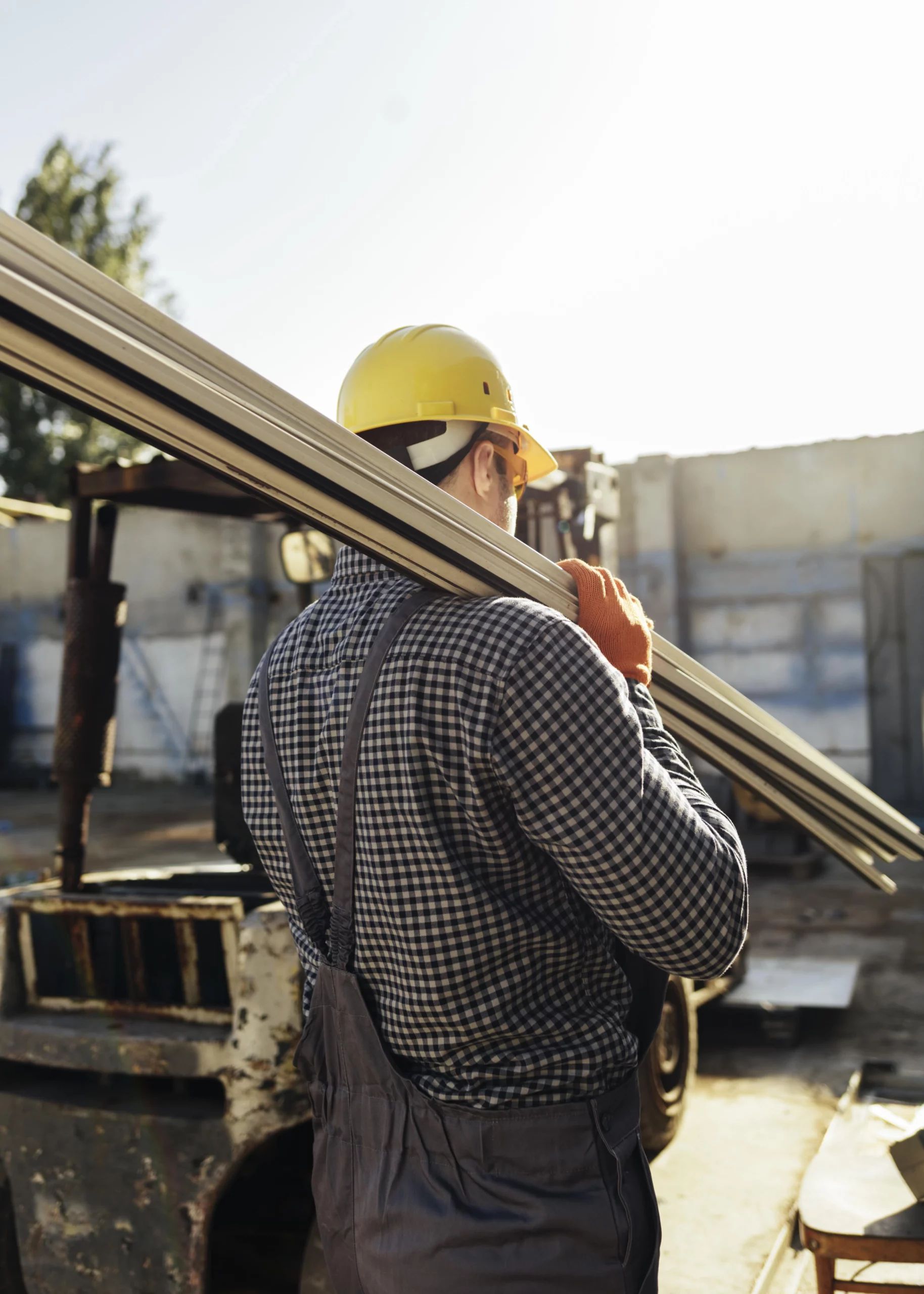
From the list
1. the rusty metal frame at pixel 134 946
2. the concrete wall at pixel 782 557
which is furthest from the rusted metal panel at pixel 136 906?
the concrete wall at pixel 782 557

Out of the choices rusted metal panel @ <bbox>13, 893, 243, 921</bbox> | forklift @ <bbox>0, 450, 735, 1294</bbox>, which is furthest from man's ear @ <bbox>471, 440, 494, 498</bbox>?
rusted metal panel @ <bbox>13, 893, 243, 921</bbox>

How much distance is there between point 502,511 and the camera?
6.19ft

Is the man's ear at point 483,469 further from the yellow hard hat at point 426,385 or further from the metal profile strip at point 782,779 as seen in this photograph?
the metal profile strip at point 782,779

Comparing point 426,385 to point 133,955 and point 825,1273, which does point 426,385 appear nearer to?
point 825,1273

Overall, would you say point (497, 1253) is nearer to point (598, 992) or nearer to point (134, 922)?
point (598, 992)

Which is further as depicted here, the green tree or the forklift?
the green tree

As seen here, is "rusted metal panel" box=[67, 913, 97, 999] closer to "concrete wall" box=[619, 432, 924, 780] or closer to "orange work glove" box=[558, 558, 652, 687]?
"orange work glove" box=[558, 558, 652, 687]

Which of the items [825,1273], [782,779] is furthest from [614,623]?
[825,1273]

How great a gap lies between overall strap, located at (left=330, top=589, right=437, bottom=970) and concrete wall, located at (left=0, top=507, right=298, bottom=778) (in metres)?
16.7

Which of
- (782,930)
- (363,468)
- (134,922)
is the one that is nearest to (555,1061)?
(363,468)

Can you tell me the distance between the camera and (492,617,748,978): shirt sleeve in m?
1.46

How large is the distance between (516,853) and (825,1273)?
1722 millimetres

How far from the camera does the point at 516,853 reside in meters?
1.55

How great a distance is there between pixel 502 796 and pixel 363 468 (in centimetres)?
47
